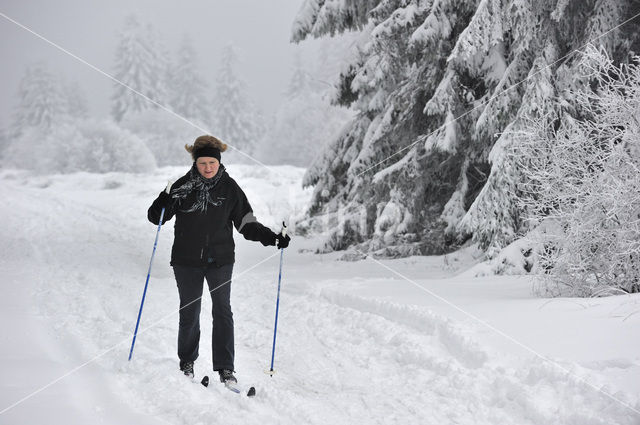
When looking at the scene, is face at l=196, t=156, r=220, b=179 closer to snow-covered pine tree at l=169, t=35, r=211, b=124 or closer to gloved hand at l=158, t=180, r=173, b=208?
gloved hand at l=158, t=180, r=173, b=208

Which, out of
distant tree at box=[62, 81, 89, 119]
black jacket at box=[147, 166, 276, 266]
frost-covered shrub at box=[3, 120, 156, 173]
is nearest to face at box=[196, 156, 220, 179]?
black jacket at box=[147, 166, 276, 266]

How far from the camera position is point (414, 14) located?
31.5 ft

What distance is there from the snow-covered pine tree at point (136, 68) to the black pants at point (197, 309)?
→ 120 ft

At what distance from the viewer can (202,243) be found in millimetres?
4188

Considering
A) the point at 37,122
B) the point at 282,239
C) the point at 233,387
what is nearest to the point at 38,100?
the point at 37,122

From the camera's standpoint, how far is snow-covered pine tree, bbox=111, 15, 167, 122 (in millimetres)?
39281

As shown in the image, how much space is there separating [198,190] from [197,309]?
0.94 metres

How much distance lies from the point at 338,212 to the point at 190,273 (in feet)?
27.8

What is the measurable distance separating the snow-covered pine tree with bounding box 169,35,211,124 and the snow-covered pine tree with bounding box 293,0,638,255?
32.9 meters

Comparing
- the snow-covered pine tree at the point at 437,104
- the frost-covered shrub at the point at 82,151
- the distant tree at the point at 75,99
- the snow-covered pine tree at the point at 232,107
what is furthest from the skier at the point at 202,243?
the snow-covered pine tree at the point at 232,107

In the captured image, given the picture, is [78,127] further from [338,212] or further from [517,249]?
[517,249]

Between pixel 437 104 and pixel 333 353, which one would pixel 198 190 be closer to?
pixel 333 353

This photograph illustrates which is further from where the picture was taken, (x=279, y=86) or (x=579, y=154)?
(x=279, y=86)

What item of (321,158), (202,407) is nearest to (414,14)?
(321,158)
